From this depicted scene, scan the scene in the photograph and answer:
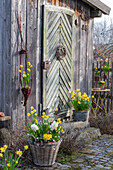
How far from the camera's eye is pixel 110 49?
14414 millimetres

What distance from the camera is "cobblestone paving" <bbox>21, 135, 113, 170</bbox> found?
445cm

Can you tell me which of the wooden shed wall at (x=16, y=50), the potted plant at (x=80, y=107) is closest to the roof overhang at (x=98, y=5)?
the wooden shed wall at (x=16, y=50)

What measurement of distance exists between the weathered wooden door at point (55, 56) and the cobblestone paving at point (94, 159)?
1412 mm

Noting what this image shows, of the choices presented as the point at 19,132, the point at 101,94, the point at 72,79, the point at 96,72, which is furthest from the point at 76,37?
the point at 19,132

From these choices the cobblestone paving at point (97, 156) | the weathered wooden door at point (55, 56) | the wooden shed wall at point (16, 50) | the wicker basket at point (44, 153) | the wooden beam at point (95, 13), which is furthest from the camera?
the wooden beam at point (95, 13)

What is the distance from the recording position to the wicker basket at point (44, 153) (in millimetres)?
4324

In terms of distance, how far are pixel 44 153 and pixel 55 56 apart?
119 inches

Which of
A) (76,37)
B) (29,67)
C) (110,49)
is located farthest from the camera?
(110,49)

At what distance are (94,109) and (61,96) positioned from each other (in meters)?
2.59

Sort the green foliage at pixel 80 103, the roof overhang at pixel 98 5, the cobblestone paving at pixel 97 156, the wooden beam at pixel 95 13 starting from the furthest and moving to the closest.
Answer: the wooden beam at pixel 95 13 → the roof overhang at pixel 98 5 → the green foliage at pixel 80 103 → the cobblestone paving at pixel 97 156

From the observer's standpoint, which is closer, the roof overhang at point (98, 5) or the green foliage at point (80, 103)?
the green foliage at point (80, 103)

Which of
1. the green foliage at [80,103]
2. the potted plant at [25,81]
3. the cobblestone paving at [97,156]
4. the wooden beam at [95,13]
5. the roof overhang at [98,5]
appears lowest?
the cobblestone paving at [97,156]

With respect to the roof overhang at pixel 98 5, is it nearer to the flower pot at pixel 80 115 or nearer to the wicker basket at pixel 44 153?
the flower pot at pixel 80 115

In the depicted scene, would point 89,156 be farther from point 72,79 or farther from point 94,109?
point 94,109
